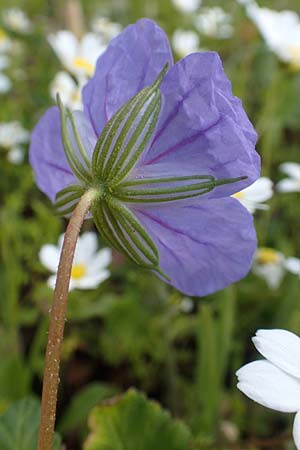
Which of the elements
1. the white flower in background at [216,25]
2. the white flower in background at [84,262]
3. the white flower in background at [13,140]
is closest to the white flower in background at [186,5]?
the white flower in background at [216,25]

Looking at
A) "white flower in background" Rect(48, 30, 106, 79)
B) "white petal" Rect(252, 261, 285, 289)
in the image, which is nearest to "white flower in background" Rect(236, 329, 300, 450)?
"white petal" Rect(252, 261, 285, 289)

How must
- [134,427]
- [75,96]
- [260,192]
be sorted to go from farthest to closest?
[75,96] < [260,192] < [134,427]

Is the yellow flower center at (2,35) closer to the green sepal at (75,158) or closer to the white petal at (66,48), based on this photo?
the white petal at (66,48)

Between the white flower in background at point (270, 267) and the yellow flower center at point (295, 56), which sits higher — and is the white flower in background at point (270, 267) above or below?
below

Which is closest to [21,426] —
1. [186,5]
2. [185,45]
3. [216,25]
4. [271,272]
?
[271,272]

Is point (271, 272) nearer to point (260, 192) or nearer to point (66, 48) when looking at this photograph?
point (260, 192)

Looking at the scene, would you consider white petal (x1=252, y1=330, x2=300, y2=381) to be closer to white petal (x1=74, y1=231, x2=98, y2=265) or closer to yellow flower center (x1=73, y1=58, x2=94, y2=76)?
white petal (x1=74, y1=231, x2=98, y2=265)
